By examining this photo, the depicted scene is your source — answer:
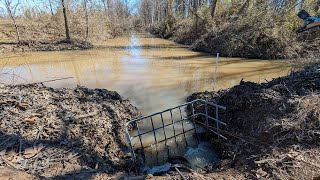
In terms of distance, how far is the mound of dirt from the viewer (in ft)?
14.0

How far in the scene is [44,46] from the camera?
69.9ft

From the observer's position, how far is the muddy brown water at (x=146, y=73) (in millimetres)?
9250


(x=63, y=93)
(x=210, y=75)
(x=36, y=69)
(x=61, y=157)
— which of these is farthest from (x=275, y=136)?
(x=36, y=69)

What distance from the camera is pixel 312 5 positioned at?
16.7 metres

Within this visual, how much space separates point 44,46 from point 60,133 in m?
18.6

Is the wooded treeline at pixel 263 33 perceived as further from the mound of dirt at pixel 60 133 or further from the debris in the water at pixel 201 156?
the mound of dirt at pixel 60 133

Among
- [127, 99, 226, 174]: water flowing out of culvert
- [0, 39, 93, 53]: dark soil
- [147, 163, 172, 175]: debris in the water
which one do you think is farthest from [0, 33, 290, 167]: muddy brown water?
[0, 39, 93, 53]: dark soil

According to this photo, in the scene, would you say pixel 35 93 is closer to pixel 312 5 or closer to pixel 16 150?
pixel 16 150

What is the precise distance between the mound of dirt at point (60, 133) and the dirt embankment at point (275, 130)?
2.26m

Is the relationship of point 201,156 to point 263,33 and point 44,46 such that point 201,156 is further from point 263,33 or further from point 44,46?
point 44,46

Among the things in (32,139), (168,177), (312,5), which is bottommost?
(168,177)

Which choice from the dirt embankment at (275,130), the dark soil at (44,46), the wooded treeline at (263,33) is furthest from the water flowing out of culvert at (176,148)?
the dark soil at (44,46)

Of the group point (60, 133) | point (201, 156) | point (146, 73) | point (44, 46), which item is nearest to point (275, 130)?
point (201, 156)

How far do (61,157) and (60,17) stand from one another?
24978mm
